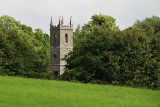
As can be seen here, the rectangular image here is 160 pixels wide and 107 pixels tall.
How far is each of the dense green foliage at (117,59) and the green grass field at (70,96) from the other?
14.8 m

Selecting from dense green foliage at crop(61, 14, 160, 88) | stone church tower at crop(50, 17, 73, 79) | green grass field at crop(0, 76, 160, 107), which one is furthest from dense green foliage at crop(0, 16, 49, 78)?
stone church tower at crop(50, 17, 73, 79)

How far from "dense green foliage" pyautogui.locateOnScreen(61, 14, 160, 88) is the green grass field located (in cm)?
1485

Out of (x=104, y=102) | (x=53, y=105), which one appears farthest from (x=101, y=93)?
(x=53, y=105)

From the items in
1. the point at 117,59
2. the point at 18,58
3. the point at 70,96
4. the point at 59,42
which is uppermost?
the point at 59,42

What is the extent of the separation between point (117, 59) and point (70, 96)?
72.3 ft

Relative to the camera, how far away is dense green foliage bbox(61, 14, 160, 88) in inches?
1802

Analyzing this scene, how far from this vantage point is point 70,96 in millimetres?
24172

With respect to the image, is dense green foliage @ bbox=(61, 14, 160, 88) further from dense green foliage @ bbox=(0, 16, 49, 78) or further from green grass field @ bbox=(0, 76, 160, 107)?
green grass field @ bbox=(0, 76, 160, 107)

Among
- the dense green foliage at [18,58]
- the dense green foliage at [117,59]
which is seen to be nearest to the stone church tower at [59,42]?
the dense green foliage at [18,58]

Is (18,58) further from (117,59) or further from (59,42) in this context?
(59,42)

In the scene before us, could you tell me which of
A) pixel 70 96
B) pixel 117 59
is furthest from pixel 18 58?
pixel 70 96

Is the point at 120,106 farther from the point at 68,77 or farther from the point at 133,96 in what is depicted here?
the point at 68,77

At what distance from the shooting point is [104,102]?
77.1 ft

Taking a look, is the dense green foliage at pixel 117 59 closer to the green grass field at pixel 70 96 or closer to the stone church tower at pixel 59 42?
the green grass field at pixel 70 96
